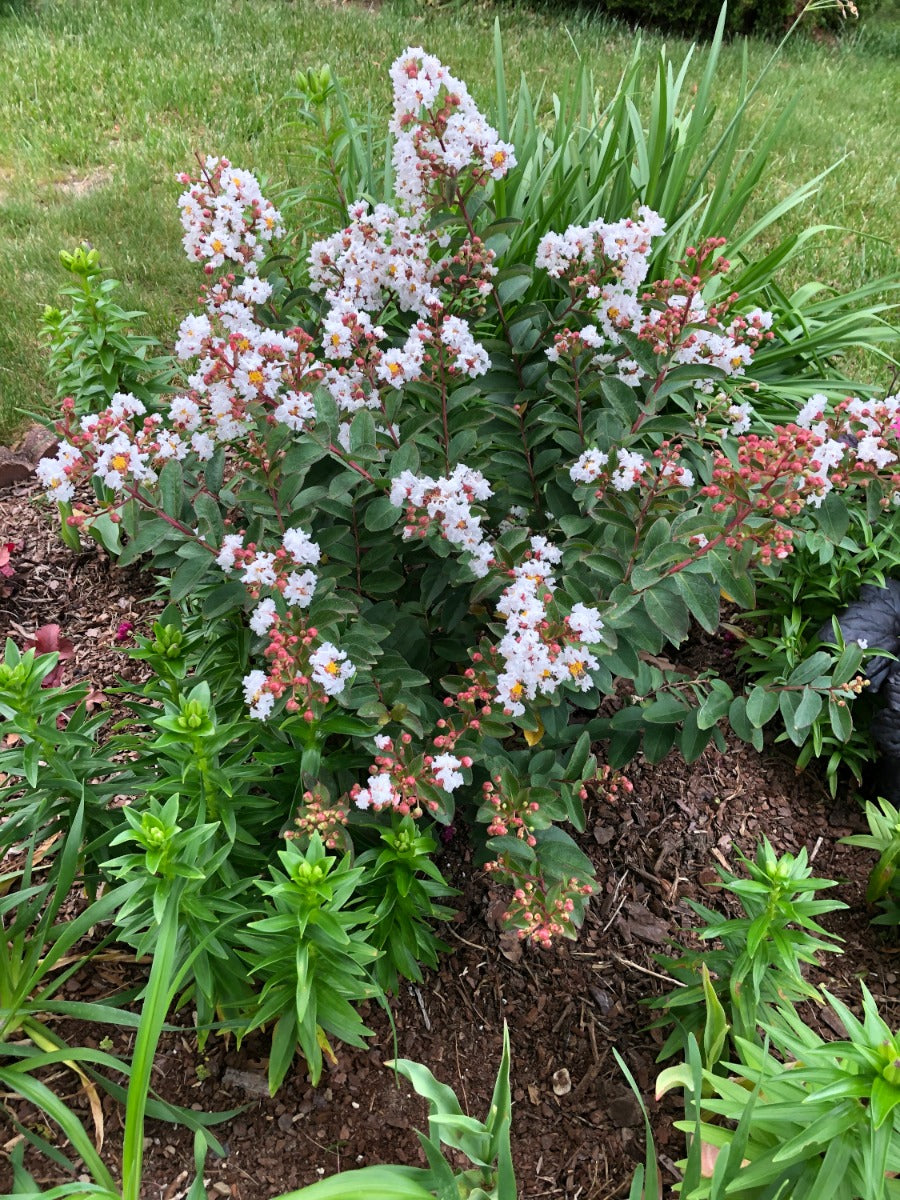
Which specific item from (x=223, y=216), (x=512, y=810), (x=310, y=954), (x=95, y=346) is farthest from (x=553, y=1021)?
(x=95, y=346)

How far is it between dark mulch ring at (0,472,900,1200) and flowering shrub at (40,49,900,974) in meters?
0.37

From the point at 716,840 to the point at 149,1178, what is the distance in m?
1.38

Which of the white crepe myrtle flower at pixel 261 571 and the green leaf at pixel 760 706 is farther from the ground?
the white crepe myrtle flower at pixel 261 571

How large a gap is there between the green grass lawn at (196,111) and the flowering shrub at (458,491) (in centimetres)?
172

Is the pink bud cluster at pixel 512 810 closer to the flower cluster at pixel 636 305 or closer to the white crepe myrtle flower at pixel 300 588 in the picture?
the white crepe myrtle flower at pixel 300 588

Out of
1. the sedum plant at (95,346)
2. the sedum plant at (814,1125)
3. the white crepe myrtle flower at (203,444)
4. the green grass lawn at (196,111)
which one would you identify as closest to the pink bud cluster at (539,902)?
the sedum plant at (814,1125)

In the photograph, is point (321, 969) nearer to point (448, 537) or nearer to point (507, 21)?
point (448, 537)

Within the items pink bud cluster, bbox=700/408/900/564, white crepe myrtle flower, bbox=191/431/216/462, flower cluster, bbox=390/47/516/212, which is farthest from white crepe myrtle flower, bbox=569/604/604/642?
flower cluster, bbox=390/47/516/212

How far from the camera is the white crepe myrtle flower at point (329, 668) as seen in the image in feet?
4.44

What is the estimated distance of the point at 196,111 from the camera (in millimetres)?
4457

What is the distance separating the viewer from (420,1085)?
128 centimetres

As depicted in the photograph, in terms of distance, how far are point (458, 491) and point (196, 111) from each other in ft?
13.0

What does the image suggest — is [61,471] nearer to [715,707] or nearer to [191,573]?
[191,573]

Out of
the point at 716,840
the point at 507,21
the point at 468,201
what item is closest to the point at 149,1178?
the point at 716,840
